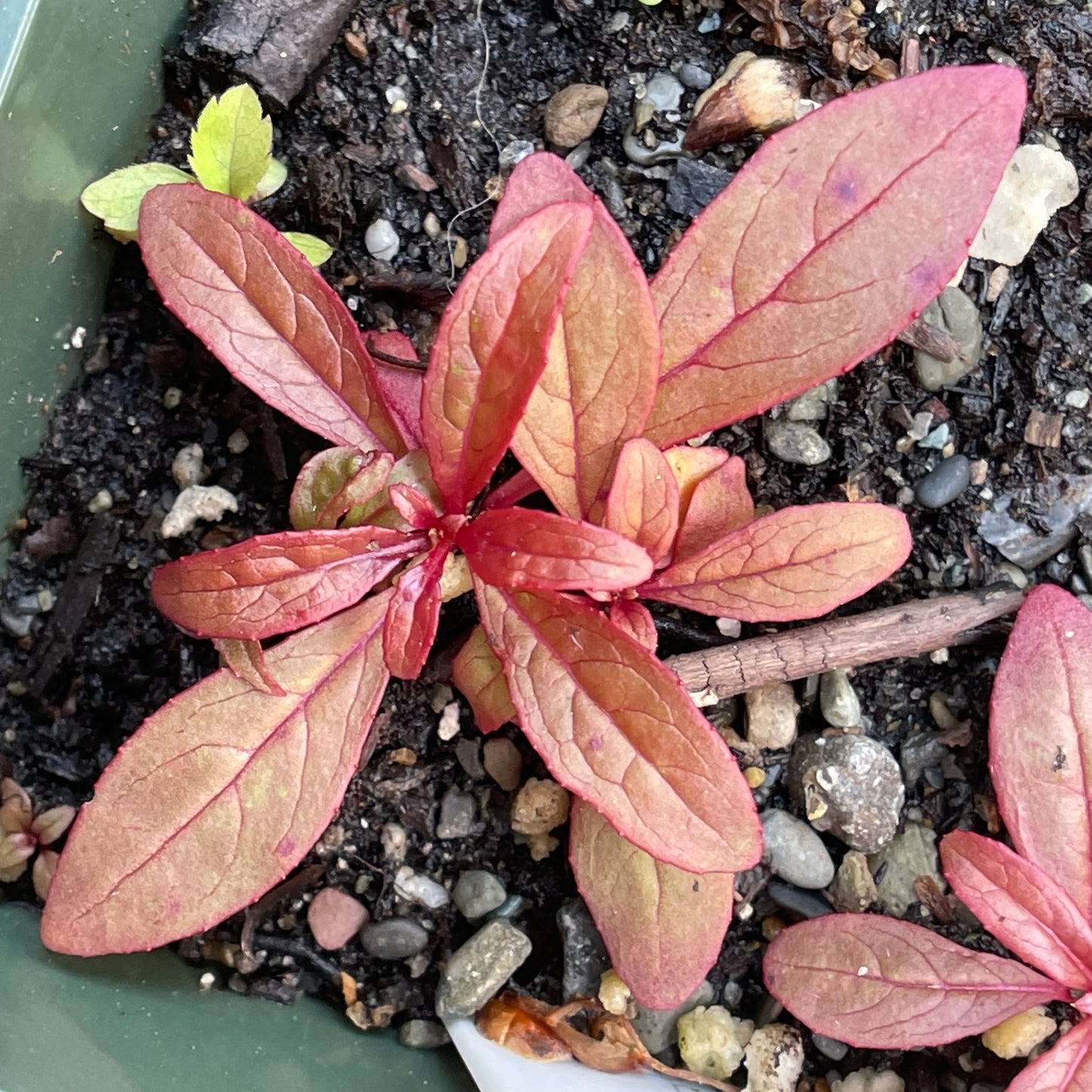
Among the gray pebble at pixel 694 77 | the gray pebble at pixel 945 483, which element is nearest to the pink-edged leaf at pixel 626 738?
the gray pebble at pixel 945 483

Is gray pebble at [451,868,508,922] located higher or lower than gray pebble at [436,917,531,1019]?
higher

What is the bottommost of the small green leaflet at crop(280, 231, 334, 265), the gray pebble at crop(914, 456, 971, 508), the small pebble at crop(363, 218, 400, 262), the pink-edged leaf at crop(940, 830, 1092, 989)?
the pink-edged leaf at crop(940, 830, 1092, 989)

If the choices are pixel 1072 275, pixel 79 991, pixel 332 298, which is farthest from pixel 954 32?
pixel 79 991

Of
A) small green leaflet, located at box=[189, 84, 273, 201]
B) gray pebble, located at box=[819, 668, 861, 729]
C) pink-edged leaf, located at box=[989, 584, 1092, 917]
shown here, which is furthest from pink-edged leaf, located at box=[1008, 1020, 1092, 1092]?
small green leaflet, located at box=[189, 84, 273, 201]

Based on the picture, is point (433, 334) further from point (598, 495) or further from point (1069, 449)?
point (1069, 449)

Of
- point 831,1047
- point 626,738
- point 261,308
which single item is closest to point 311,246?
point 261,308

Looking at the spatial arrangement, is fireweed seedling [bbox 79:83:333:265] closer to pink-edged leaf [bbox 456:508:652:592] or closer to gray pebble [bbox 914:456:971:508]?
pink-edged leaf [bbox 456:508:652:592]
